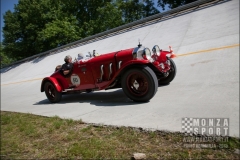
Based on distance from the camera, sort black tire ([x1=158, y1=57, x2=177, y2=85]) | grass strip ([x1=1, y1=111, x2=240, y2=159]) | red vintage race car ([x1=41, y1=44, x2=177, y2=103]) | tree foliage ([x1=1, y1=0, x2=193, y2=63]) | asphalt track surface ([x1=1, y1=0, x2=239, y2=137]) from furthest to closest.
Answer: tree foliage ([x1=1, y1=0, x2=193, y2=63]) → black tire ([x1=158, y1=57, x2=177, y2=85]) → red vintage race car ([x1=41, y1=44, x2=177, y2=103]) → asphalt track surface ([x1=1, y1=0, x2=239, y2=137]) → grass strip ([x1=1, y1=111, x2=240, y2=159])

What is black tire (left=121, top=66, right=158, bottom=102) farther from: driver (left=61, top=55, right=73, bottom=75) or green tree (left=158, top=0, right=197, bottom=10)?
green tree (left=158, top=0, right=197, bottom=10)

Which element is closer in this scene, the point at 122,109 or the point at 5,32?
the point at 122,109

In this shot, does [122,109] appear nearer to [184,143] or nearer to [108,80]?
[108,80]

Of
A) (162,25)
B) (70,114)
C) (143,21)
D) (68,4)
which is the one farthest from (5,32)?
(70,114)

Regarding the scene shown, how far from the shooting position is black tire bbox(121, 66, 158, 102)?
388cm

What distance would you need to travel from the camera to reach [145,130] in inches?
113

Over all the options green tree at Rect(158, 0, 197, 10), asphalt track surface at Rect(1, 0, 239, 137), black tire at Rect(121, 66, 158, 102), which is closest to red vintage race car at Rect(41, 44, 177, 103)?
black tire at Rect(121, 66, 158, 102)

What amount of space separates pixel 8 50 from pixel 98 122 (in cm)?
2830

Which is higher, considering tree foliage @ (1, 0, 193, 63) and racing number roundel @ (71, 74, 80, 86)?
tree foliage @ (1, 0, 193, 63)

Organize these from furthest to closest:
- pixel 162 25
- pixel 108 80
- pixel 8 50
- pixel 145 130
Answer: pixel 8 50 → pixel 162 25 → pixel 108 80 → pixel 145 130

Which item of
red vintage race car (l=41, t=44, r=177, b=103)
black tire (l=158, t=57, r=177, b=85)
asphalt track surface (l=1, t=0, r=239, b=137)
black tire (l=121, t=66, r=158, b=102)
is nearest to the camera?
asphalt track surface (l=1, t=0, r=239, b=137)

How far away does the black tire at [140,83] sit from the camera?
12.7 ft

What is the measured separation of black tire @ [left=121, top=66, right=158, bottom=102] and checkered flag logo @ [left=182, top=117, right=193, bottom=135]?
1.15 meters

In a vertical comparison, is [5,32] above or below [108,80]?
above
